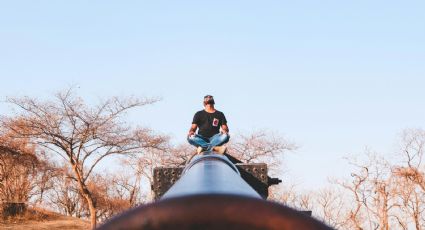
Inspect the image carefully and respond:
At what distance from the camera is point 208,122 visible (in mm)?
5781

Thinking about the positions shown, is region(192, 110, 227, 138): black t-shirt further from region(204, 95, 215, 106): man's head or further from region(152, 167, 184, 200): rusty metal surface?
region(152, 167, 184, 200): rusty metal surface

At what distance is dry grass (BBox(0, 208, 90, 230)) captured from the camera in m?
22.6

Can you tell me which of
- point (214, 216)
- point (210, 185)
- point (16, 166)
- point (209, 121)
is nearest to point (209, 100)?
point (209, 121)

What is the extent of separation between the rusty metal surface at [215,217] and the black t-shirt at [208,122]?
4.97m

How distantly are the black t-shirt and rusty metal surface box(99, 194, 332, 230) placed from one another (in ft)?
16.3

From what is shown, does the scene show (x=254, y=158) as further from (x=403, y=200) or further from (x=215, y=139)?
(x=215, y=139)

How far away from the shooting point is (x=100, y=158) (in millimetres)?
26375

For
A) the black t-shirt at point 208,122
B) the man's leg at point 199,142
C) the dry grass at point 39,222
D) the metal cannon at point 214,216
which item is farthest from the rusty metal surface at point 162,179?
the dry grass at point 39,222

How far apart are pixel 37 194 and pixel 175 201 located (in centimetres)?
4579

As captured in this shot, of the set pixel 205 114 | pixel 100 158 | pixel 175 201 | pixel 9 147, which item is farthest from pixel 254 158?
pixel 175 201

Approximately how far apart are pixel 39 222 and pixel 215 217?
85.9 ft

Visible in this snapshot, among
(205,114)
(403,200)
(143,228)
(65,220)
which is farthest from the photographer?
(403,200)

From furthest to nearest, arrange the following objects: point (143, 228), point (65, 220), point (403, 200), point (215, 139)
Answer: point (403, 200) < point (65, 220) < point (215, 139) < point (143, 228)

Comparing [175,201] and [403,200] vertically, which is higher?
[403,200]
